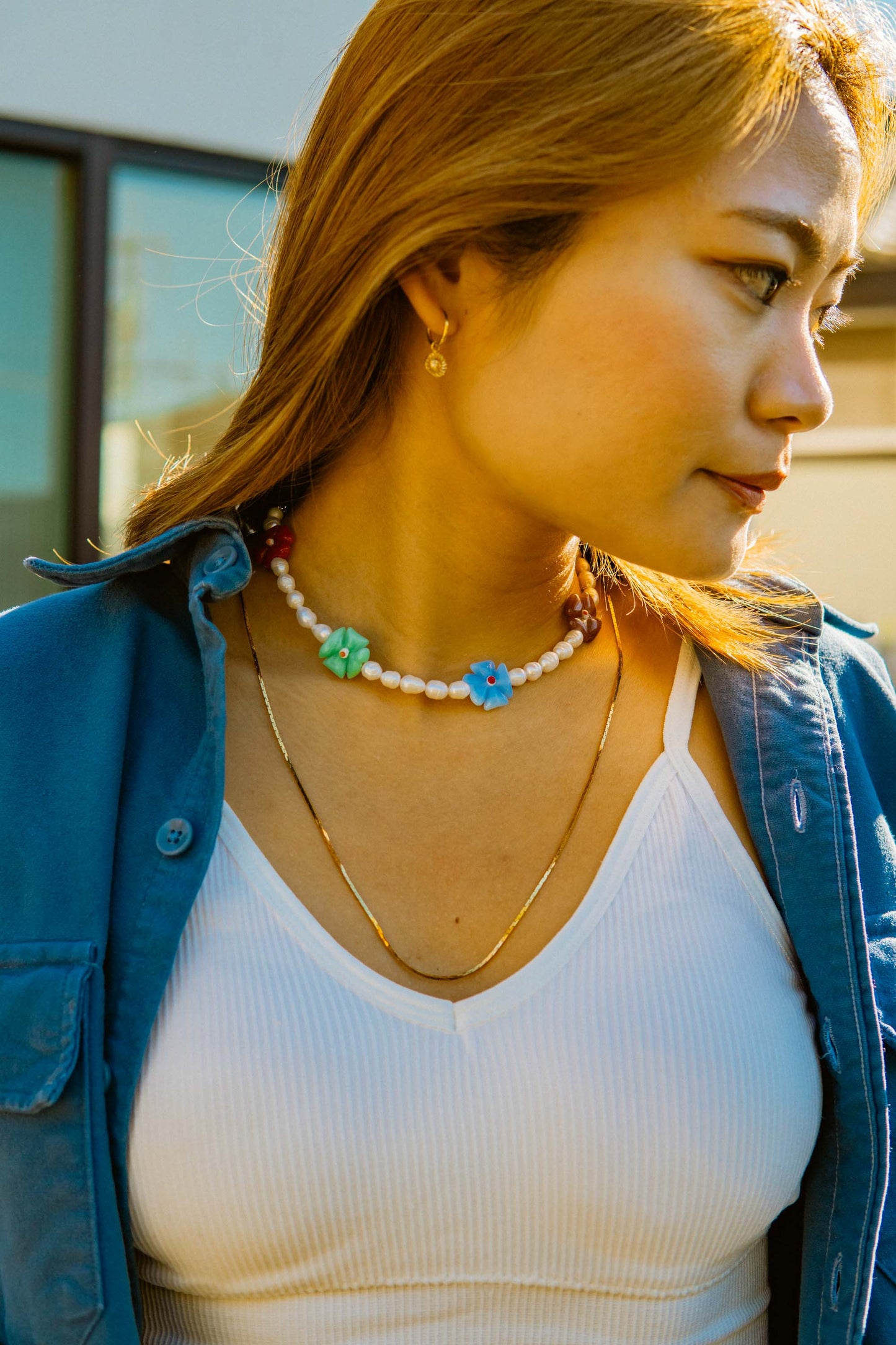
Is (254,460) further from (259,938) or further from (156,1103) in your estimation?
(156,1103)

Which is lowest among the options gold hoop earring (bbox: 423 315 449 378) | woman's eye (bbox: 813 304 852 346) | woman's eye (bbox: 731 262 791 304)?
gold hoop earring (bbox: 423 315 449 378)

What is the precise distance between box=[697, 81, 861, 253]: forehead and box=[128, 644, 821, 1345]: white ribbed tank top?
2.59 feet

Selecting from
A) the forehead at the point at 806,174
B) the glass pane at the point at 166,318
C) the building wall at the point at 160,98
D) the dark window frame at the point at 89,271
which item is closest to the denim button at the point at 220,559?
the forehead at the point at 806,174

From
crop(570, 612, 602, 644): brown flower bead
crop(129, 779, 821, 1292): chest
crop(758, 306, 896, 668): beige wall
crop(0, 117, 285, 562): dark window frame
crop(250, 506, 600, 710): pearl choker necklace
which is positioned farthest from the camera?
crop(758, 306, 896, 668): beige wall

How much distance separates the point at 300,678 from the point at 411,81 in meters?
0.74

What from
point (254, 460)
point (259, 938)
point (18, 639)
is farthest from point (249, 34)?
point (259, 938)

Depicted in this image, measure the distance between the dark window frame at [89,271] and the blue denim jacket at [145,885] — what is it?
2.41 metres

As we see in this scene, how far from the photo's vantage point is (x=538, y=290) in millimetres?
1484

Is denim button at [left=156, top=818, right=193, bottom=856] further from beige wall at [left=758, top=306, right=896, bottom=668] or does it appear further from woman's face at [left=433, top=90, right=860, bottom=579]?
beige wall at [left=758, top=306, right=896, bottom=668]

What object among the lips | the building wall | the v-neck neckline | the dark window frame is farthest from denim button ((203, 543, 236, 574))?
the dark window frame

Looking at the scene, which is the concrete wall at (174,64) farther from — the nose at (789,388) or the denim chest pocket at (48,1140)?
the denim chest pocket at (48,1140)

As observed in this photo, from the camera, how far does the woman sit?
1403mm

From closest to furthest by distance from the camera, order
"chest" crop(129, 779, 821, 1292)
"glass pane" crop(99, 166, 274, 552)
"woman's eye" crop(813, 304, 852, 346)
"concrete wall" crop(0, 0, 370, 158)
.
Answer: "chest" crop(129, 779, 821, 1292) < "woman's eye" crop(813, 304, 852, 346) < "concrete wall" crop(0, 0, 370, 158) < "glass pane" crop(99, 166, 274, 552)

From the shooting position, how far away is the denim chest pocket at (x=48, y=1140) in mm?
1385
